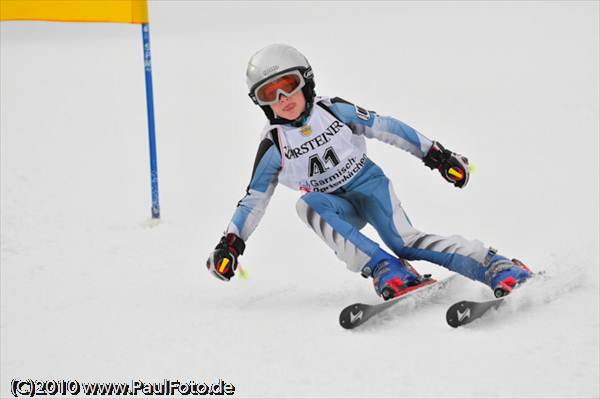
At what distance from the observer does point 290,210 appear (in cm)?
723

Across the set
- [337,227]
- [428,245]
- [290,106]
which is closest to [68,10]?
[290,106]

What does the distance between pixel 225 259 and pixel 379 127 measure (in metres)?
1.27

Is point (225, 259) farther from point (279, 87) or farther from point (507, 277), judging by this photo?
point (507, 277)

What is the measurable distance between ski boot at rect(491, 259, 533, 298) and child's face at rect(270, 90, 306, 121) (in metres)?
1.47

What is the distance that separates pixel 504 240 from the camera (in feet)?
19.4

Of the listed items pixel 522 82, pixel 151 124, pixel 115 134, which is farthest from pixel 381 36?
pixel 151 124

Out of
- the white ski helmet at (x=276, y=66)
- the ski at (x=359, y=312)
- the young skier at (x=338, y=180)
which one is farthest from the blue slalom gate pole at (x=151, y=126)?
the ski at (x=359, y=312)

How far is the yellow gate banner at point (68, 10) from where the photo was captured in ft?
21.7

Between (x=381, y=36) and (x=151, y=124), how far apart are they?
8.05 meters

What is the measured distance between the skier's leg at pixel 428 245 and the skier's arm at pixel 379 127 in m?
0.25

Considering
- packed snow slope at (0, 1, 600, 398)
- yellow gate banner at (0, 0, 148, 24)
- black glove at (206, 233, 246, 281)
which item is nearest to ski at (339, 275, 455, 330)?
packed snow slope at (0, 1, 600, 398)

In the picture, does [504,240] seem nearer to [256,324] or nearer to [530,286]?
[530,286]

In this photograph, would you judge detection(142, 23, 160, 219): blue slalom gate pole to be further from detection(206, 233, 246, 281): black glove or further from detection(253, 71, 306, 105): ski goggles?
detection(253, 71, 306, 105): ski goggles

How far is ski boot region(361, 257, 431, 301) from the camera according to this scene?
4.30m
